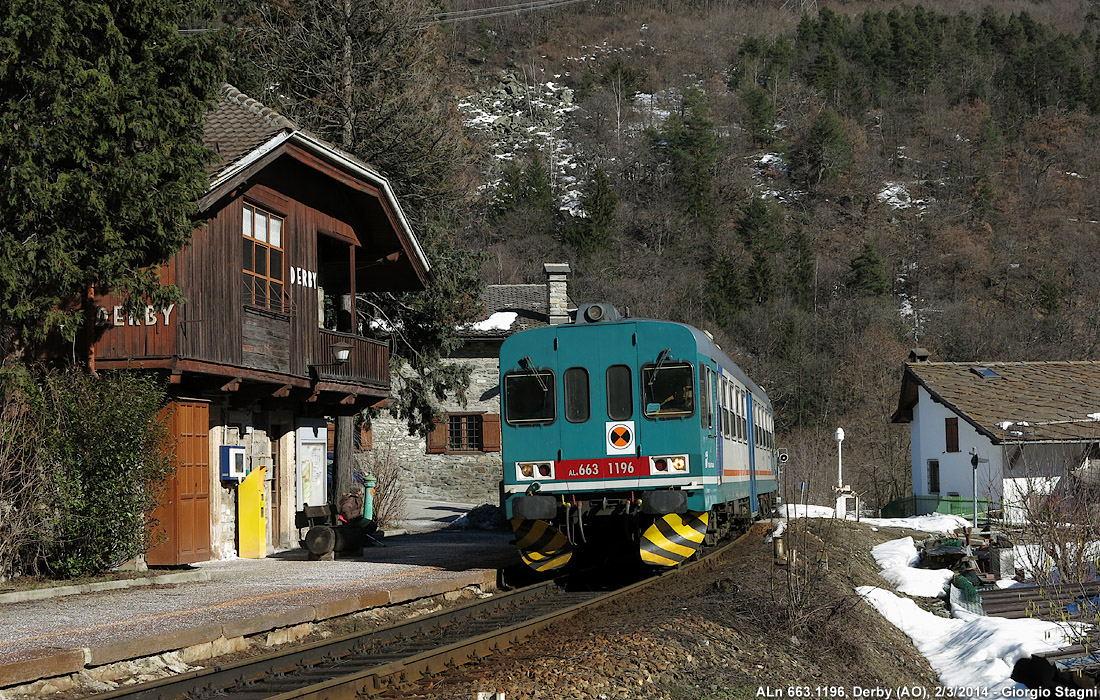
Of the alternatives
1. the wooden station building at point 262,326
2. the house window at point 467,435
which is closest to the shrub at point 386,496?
the wooden station building at point 262,326

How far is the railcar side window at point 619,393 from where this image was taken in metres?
13.7

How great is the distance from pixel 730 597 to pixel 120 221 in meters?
7.90

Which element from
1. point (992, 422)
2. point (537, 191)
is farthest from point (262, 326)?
point (537, 191)

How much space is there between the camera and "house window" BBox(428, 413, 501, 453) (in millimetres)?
37906

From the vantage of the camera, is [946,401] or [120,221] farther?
[946,401]

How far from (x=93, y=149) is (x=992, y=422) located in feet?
82.3

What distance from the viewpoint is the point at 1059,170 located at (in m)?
94.9

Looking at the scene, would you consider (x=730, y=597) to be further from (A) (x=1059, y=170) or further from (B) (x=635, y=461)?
(A) (x=1059, y=170)

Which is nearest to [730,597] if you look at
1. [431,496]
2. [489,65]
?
[431,496]

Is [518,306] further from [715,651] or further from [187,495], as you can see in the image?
[715,651]

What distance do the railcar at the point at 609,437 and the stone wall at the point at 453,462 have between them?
77.2 feet

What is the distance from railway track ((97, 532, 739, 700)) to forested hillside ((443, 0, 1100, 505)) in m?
19.4

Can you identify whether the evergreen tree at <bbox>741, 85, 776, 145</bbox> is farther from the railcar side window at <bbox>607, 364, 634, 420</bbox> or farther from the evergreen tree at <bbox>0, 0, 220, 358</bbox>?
the evergreen tree at <bbox>0, 0, 220, 358</bbox>

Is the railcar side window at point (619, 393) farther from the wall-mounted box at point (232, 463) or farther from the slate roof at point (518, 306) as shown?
the slate roof at point (518, 306)
